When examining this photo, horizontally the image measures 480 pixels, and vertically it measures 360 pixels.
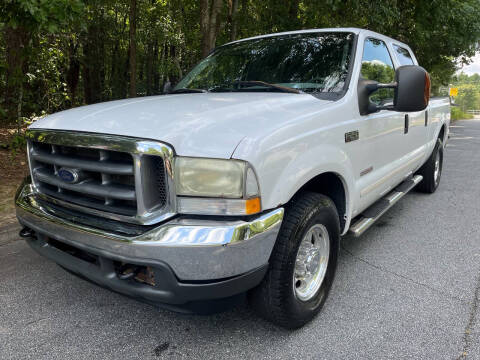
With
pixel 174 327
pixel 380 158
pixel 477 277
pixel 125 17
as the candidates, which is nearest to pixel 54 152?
pixel 174 327

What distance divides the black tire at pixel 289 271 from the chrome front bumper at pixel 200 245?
146mm

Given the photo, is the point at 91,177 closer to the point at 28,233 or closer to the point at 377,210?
the point at 28,233

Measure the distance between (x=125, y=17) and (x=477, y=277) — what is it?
→ 11.9 metres

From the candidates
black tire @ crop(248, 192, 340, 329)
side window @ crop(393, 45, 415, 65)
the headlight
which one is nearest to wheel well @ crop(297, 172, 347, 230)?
black tire @ crop(248, 192, 340, 329)

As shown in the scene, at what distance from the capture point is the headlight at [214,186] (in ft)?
5.95

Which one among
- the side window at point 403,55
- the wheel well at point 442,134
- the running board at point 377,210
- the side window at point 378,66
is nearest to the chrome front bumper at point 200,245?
the running board at point 377,210

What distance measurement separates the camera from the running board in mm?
2984

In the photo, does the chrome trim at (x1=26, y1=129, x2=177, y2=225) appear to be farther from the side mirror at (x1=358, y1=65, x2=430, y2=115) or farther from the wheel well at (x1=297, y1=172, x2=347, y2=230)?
the side mirror at (x1=358, y1=65, x2=430, y2=115)

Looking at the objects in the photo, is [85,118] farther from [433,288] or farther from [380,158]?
[433,288]

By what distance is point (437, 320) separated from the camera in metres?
2.49

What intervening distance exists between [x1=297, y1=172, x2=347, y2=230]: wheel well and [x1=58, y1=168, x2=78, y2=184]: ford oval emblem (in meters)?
1.44

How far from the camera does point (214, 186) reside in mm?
1827

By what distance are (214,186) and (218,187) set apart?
0.02 m

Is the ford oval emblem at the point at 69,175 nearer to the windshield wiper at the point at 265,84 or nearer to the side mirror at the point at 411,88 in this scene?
the windshield wiper at the point at 265,84
